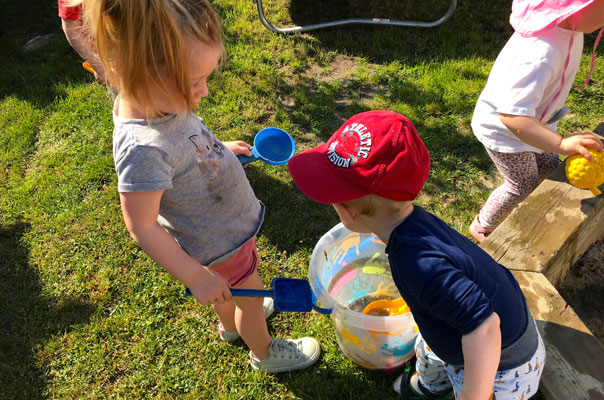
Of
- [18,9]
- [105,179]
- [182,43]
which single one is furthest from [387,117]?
[18,9]

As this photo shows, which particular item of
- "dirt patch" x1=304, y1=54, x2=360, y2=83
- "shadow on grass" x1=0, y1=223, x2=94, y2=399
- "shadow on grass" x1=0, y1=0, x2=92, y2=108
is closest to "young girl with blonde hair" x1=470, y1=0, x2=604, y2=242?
"dirt patch" x1=304, y1=54, x2=360, y2=83

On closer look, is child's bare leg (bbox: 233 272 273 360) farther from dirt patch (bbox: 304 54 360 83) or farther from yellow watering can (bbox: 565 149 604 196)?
dirt patch (bbox: 304 54 360 83)

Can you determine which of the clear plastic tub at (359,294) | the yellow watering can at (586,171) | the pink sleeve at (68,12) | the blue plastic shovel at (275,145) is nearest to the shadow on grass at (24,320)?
the blue plastic shovel at (275,145)

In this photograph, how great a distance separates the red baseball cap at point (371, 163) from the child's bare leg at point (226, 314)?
3.41 feet

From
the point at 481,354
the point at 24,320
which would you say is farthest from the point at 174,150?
the point at 24,320

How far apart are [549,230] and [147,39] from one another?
1.70 meters

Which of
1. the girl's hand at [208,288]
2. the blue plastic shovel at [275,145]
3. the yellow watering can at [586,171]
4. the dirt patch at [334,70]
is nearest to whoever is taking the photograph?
the girl's hand at [208,288]

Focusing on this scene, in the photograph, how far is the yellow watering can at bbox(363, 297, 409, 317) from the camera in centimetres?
212

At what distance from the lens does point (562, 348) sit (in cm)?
169

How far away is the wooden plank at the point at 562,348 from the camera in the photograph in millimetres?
1607

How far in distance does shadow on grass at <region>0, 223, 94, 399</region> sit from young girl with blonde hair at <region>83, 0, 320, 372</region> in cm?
130

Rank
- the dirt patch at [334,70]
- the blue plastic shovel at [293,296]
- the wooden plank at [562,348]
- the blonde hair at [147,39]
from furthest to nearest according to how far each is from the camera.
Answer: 1. the dirt patch at [334,70]
2. the blue plastic shovel at [293,296]
3. the wooden plank at [562,348]
4. the blonde hair at [147,39]

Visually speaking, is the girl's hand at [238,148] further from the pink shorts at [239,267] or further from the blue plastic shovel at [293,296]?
the blue plastic shovel at [293,296]

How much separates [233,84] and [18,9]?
11.5 feet
